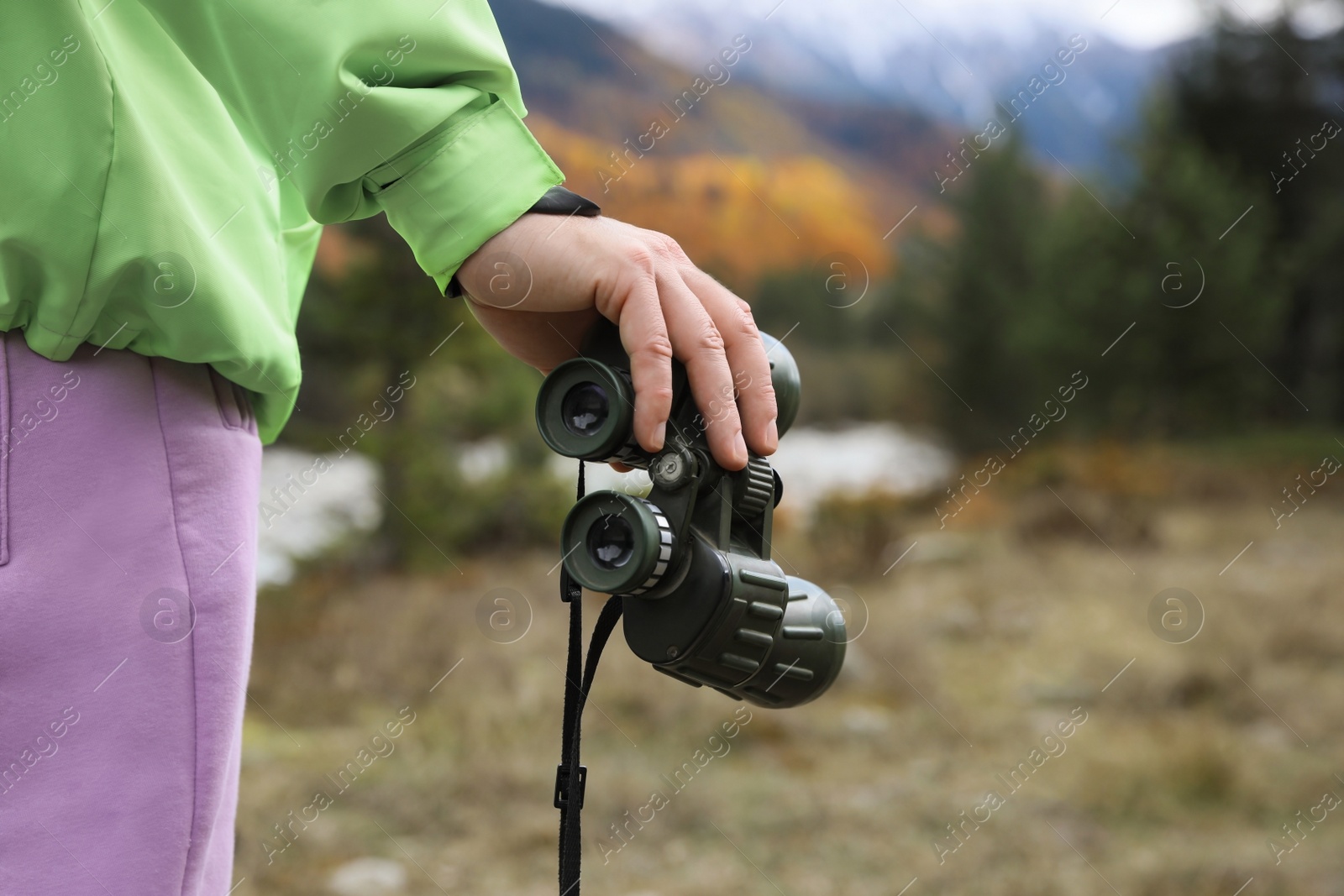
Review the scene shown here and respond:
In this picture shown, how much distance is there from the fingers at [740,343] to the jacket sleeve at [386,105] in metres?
0.15

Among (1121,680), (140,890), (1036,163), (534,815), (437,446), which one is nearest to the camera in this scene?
(140,890)

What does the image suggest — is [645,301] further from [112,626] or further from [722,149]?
[722,149]

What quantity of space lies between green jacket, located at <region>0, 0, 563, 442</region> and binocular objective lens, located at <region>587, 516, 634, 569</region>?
26cm

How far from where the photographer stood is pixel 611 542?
3.25ft

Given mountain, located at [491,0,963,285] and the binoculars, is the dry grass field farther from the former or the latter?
the binoculars

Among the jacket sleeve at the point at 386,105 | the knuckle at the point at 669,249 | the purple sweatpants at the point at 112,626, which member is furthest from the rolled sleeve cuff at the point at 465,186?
the purple sweatpants at the point at 112,626

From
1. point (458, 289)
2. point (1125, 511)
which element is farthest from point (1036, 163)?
point (458, 289)

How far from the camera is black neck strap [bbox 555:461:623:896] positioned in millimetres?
969

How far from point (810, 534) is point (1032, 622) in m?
2.49

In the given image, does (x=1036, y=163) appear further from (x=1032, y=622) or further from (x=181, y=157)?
(x=181, y=157)

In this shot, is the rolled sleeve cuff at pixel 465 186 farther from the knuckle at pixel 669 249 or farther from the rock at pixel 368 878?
the rock at pixel 368 878

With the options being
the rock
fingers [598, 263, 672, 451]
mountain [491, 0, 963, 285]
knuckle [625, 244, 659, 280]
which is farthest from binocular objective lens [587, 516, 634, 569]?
the rock

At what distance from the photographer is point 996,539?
954 cm

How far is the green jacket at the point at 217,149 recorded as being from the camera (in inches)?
32.2
